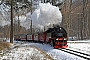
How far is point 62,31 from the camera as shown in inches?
995

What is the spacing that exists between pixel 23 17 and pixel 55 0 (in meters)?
24.4

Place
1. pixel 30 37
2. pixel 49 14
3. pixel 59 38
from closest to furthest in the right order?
1. pixel 59 38
2. pixel 49 14
3. pixel 30 37

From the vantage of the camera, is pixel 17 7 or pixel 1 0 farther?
pixel 17 7

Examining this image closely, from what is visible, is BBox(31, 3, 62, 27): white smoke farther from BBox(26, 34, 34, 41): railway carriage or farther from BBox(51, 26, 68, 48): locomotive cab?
BBox(26, 34, 34, 41): railway carriage

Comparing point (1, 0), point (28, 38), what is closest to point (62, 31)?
point (1, 0)

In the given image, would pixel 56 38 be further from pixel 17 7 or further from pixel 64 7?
pixel 64 7

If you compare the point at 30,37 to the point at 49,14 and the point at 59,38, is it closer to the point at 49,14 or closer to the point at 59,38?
the point at 49,14

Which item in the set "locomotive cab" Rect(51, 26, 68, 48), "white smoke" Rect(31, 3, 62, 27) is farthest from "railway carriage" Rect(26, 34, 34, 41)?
"locomotive cab" Rect(51, 26, 68, 48)

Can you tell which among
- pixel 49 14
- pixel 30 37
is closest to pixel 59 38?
pixel 49 14

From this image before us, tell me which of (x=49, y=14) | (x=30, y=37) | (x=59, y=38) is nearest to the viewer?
(x=59, y=38)

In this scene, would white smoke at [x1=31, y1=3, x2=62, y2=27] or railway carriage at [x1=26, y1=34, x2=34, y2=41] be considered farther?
railway carriage at [x1=26, y1=34, x2=34, y2=41]

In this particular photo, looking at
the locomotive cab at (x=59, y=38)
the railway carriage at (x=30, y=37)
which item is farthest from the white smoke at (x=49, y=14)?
the railway carriage at (x=30, y=37)

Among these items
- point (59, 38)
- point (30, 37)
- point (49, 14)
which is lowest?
point (30, 37)

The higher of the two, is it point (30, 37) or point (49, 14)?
Answer: point (49, 14)
